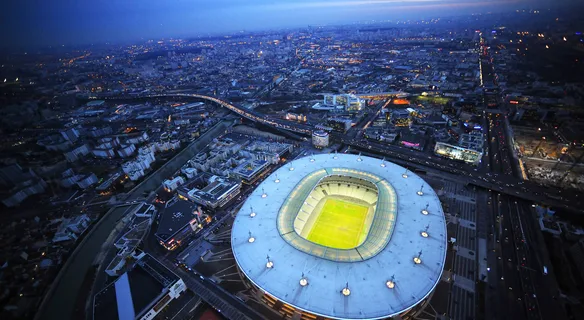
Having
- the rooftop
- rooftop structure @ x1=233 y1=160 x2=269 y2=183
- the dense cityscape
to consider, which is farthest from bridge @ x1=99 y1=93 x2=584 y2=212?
the rooftop

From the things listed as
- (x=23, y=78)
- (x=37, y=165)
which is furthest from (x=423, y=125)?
(x=23, y=78)

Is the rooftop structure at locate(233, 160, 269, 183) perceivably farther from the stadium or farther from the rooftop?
the rooftop

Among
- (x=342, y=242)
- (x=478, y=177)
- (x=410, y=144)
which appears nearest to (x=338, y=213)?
(x=342, y=242)

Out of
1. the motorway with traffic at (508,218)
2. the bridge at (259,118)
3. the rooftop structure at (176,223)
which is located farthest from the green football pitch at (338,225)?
the bridge at (259,118)

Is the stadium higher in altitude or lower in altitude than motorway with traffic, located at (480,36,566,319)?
higher

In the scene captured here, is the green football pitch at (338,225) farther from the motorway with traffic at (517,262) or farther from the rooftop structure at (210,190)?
the rooftop structure at (210,190)

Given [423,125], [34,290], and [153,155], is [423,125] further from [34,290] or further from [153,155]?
[34,290]
